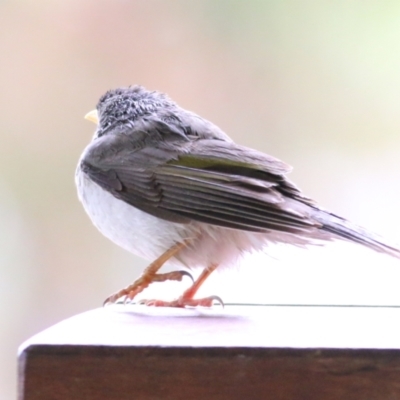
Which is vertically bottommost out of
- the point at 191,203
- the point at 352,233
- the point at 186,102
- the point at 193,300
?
the point at 193,300

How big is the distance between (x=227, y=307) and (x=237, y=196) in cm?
27

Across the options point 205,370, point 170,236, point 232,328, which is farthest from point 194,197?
point 205,370

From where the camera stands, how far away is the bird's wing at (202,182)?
119 cm

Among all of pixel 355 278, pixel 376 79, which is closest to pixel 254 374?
pixel 355 278

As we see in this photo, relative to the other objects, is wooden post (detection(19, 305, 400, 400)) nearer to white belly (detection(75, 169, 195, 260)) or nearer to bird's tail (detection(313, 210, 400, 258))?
bird's tail (detection(313, 210, 400, 258))

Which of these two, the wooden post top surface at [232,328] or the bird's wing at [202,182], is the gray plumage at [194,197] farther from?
the wooden post top surface at [232,328]

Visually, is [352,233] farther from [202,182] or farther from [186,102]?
[186,102]

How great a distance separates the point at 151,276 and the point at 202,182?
26cm

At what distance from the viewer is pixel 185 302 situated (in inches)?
54.1

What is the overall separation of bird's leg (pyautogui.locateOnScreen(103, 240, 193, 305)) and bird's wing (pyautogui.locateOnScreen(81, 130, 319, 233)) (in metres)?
0.09

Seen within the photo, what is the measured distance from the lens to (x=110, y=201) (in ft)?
4.52

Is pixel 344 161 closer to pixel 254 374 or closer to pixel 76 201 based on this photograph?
pixel 76 201

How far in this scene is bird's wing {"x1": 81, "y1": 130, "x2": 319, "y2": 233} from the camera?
119cm

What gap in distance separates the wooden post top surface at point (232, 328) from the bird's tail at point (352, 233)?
5.0 inches
